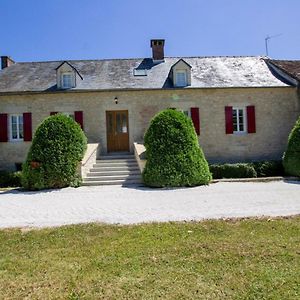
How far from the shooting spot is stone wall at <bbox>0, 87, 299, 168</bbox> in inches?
632

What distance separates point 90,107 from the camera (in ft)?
53.1

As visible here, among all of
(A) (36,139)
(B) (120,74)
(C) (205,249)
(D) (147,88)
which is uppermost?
(B) (120,74)

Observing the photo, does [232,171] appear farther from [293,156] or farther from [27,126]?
[27,126]

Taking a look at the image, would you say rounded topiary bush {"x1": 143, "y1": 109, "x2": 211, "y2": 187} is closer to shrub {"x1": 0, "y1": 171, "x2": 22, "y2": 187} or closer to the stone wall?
the stone wall

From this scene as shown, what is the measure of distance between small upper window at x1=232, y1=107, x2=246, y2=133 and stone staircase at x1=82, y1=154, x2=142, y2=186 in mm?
6277

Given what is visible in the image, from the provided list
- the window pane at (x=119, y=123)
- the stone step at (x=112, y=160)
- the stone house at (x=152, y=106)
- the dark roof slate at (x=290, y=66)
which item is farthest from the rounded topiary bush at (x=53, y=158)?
the dark roof slate at (x=290, y=66)

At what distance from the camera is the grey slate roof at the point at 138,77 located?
1631cm

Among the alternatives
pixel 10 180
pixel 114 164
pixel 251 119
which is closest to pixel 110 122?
pixel 114 164

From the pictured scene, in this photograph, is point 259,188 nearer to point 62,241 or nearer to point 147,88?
point 62,241

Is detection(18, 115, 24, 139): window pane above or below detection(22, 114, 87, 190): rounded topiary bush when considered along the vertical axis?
above

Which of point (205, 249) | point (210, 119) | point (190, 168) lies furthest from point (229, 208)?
point (210, 119)

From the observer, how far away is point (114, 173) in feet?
40.1

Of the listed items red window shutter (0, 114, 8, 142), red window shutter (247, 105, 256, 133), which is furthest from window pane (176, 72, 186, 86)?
red window shutter (0, 114, 8, 142)

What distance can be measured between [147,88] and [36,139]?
23.1 ft
